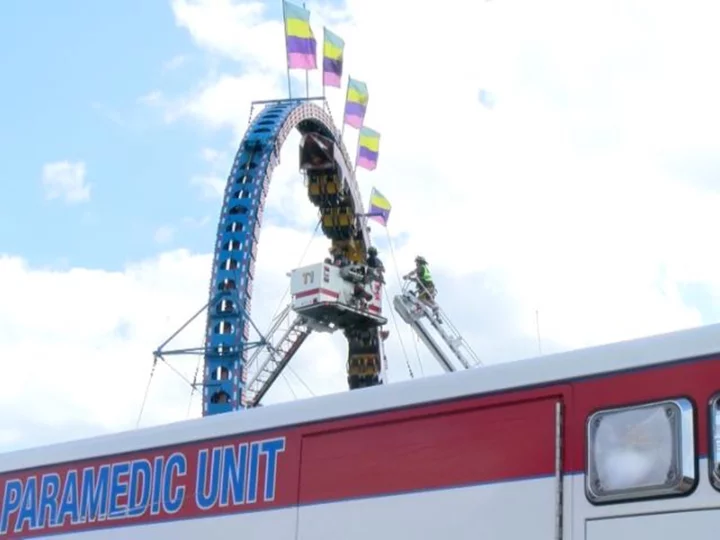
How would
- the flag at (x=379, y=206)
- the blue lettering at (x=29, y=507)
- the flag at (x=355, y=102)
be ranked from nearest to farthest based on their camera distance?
the blue lettering at (x=29, y=507) → the flag at (x=355, y=102) → the flag at (x=379, y=206)

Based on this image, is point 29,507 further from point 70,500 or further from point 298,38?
point 298,38

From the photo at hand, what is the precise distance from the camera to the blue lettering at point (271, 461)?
6.19 metres

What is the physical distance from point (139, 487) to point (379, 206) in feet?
103

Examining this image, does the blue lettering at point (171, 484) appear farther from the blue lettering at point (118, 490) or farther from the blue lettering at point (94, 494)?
the blue lettering at point (94, 494)

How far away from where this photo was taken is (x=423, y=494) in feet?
18.0

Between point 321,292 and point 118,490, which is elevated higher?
point 321,292

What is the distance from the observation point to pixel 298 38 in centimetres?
3159

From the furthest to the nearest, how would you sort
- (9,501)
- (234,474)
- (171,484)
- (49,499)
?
(9,501) < (49,499) < (171,484) < (234,474)

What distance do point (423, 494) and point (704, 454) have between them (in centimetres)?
143

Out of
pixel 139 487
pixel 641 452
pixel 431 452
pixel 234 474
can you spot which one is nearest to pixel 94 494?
pixel 139 487

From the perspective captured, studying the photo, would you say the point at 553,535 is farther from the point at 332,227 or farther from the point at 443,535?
the point at 332,227

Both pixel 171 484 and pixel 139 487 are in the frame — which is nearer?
pixel 171 484

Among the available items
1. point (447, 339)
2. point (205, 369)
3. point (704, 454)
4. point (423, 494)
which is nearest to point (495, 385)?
point (423, 494)

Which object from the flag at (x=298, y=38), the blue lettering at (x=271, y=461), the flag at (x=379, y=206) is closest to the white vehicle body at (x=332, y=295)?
the flag at (x=379, y=206)
